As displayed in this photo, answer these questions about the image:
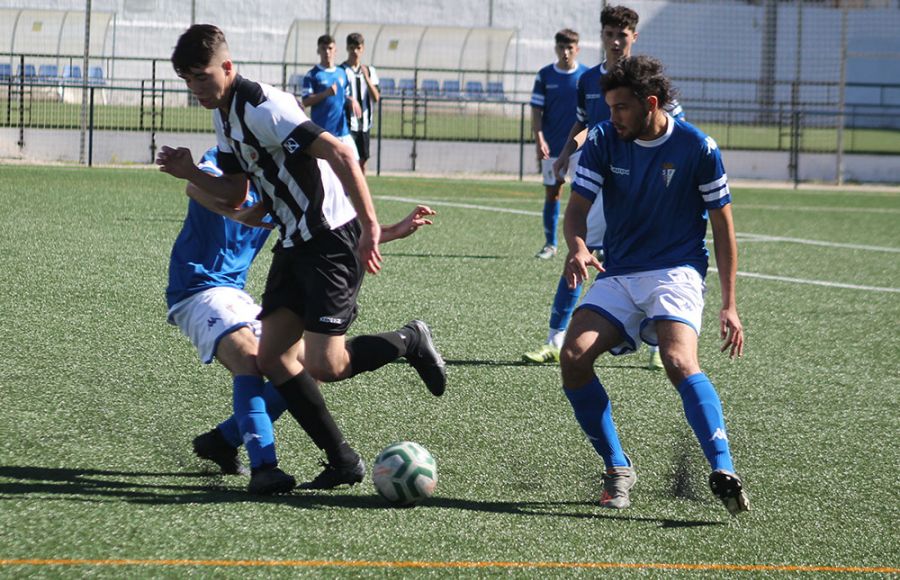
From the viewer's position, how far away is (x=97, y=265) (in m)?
9.78

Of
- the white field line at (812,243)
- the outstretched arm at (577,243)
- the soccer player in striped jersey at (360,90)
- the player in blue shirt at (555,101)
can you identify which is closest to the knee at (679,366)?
the outstretched arm at (577,243)

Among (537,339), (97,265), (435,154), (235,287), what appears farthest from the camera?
(435,154)

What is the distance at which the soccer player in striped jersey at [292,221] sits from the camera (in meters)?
4.22

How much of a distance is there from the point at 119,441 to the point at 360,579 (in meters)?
1.85

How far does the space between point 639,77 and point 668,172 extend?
41cm

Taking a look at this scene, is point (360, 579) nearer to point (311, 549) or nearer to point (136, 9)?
point (311, 549)

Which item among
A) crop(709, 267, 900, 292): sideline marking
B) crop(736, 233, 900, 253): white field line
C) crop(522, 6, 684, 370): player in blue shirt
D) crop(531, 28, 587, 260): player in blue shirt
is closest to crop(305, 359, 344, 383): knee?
crop(522, 6, 684, 370): player in blue shirt

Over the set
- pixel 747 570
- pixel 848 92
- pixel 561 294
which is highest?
pixel 848 92

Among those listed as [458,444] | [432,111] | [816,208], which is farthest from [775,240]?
[432,111]

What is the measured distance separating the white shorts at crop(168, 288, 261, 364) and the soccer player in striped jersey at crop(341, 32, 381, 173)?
9988 millimetres

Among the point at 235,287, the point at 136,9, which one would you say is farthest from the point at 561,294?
the point at 136,9

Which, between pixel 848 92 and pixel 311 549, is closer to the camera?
pixel 311 549

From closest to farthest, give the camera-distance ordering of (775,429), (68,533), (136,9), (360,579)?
(360,579)
(68,533)
(775,429)
(136,9)

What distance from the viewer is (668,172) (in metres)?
4.64
